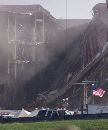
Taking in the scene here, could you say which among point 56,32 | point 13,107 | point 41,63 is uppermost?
point 56,32

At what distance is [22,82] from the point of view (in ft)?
279

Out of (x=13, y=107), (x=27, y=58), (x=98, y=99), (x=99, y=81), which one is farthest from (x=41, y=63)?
(x=98, y=99)

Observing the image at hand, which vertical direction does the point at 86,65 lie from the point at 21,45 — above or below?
below

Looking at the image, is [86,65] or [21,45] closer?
[86,65]

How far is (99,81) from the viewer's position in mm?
70125

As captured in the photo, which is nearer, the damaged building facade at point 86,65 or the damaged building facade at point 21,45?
the damaged building facade at point 86,65

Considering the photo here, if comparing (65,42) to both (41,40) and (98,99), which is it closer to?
(41,40)

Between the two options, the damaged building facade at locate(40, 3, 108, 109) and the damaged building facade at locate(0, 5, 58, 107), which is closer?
the damaged building facade at locate(40, 3, 108, 109)

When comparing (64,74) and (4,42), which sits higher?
(4,42)

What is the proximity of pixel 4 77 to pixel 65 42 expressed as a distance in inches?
680

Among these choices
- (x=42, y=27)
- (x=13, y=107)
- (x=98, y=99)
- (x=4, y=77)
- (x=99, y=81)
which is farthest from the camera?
(x=42, y=27)

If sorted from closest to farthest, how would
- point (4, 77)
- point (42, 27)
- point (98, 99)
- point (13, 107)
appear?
point (98, 99)
point (13, 107)
point (4, 77)
point (42, 27)

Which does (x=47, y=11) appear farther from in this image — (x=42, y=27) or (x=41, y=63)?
(x=41, y=63)

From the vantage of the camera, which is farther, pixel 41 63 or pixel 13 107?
pixel 41 63
